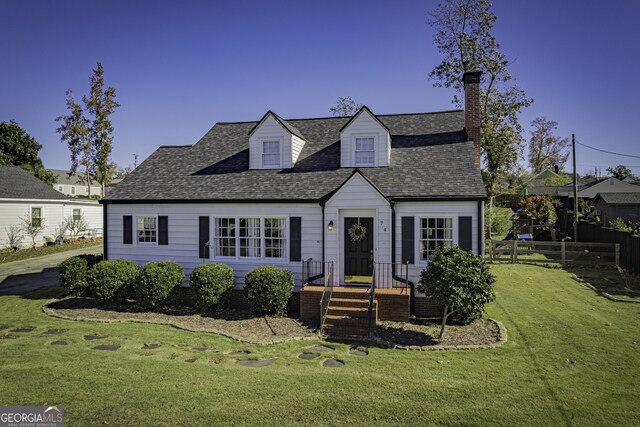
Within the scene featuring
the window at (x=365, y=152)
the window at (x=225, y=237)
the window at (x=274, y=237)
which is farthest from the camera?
the window at (x=365, y=152)

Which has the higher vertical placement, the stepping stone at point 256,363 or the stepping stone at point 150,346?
the stepping stone at point 150,346

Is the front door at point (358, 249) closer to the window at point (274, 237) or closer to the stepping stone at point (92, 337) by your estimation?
the window at point (274, 237)

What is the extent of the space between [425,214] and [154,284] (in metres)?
9.24

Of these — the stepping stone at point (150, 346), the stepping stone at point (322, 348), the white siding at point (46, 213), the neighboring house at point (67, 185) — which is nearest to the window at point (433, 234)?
the stepping stone at point (322, 348)

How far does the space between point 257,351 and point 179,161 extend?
10743 millimetres

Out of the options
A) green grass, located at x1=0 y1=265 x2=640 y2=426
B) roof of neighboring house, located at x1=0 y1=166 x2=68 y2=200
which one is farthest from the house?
roof of neighboring house, located at x1=0 y1=166 x2=68 y2=200

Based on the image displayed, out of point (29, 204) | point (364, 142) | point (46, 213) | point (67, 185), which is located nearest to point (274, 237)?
point (364, 142)

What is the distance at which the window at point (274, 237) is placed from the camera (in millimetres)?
14054

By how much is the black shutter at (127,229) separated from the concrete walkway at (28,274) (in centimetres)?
524

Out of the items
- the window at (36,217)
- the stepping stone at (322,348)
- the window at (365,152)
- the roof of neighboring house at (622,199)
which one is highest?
the window at (365,152)

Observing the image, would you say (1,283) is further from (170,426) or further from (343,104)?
(343,104)

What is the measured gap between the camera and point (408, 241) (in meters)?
12.8

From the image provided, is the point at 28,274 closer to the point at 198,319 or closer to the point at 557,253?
the point at 198,319

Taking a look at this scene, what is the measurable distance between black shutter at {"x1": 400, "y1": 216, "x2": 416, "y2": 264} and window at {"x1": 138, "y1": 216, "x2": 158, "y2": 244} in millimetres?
9512
